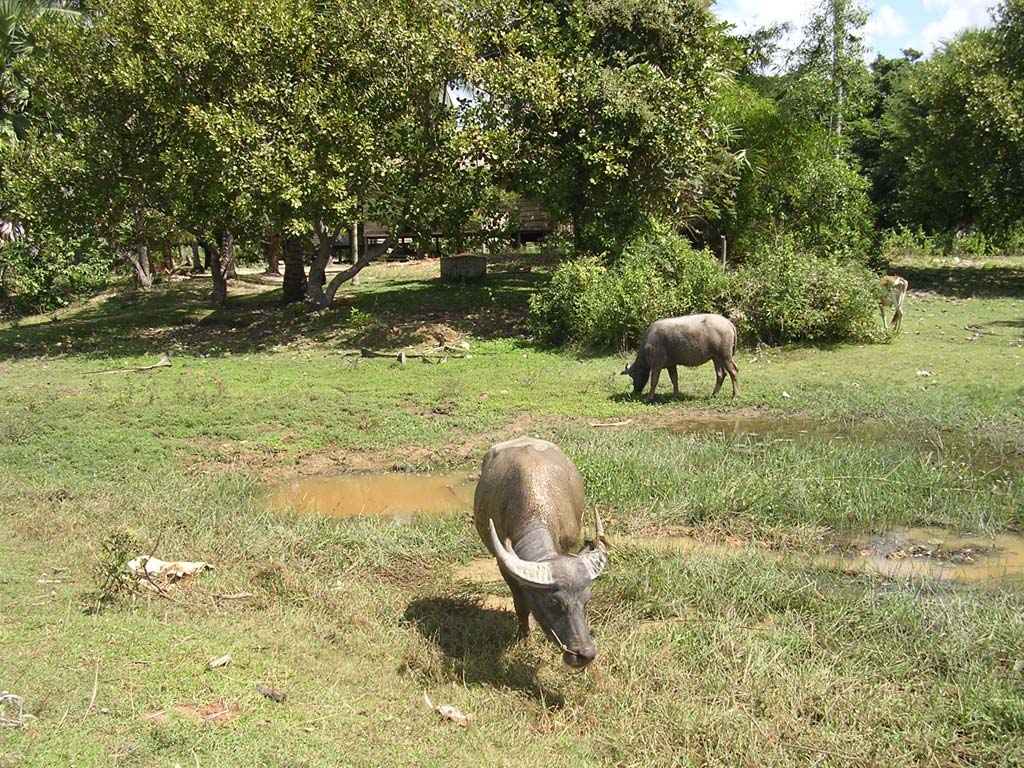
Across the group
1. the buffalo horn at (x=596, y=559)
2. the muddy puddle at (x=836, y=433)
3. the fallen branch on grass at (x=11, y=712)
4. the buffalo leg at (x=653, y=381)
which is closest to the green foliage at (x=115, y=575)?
the fallen branch on grass at (x=11, y=712)

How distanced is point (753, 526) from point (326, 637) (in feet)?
12.7

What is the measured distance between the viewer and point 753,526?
7.34 meters

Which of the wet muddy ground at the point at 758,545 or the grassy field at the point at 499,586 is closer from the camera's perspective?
the grassy field at the point at 499,586

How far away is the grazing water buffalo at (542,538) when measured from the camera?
465 centimetres

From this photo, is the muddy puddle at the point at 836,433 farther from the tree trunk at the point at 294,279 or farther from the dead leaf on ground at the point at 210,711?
the tree trunk at the point at 294,279

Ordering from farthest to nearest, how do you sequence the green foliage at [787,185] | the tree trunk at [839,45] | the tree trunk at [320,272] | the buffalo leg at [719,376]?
the tree trunk at [839,45]
the green foliage at [787,185]
the tree trunk at [320,272]
the buffalo leg at [719,376]

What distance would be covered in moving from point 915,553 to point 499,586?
11.2 ft

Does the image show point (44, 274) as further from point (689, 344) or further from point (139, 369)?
point (689, 344)

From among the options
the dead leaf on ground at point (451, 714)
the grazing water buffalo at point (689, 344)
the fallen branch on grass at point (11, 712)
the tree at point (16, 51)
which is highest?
the tree at point (16, 51)

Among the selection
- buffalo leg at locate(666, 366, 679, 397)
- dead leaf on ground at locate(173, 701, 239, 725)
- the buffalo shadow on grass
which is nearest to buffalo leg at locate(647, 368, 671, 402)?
buffalo leg at locate(666, 366, 679, 397)

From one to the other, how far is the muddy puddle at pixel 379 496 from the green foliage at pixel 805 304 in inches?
328

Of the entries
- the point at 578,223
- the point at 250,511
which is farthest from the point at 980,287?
the point at 250,511

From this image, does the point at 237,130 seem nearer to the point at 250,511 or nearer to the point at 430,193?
the point at 430,193

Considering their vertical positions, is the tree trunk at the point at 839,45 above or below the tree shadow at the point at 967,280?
above
